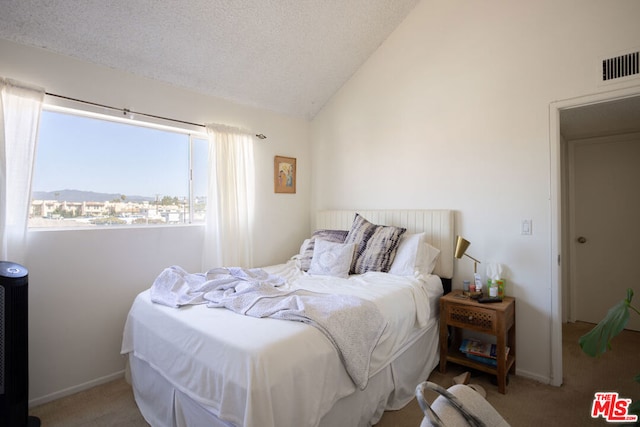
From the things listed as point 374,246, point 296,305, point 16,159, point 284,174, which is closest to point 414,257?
point 374,246

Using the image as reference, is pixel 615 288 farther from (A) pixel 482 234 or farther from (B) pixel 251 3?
(B) pixel 251 3

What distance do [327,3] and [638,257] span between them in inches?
153

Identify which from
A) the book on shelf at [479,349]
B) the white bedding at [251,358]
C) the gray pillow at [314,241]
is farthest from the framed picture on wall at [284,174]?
the book on shelf at [479,349]

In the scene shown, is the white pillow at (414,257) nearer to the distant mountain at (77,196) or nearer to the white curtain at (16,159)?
the distant mountain at (77,196)

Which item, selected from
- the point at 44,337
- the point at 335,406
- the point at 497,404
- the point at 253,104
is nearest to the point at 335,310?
the point at 335,406

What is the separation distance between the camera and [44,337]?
2.30 metres

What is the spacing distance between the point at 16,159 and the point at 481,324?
3420 mm

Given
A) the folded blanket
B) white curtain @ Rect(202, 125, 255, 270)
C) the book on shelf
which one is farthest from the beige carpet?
white curtain @ Rect(202, 125, 255, 270)

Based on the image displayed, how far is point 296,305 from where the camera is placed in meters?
1.82

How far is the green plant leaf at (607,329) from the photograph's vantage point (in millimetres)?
1204

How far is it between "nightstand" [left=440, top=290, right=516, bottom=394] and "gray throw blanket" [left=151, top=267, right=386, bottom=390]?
0.86 metres

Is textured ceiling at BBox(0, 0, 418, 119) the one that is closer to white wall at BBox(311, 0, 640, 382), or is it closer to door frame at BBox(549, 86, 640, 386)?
white wall at BBox(311, 0, 640, 382)

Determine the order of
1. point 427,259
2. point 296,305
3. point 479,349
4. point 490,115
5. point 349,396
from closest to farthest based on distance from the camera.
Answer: point 349,396 → point 296,305 → point 479,349 → point 490,115 → point 427,259

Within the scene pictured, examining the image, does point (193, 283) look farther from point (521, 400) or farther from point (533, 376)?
point (533, 376)
